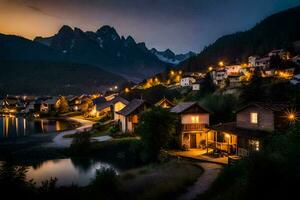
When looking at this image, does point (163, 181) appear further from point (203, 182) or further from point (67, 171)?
point (67, 171)

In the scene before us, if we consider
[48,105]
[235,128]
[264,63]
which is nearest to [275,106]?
[235,128]

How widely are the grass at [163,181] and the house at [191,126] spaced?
32.5ft

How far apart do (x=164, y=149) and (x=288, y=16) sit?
7014 inches

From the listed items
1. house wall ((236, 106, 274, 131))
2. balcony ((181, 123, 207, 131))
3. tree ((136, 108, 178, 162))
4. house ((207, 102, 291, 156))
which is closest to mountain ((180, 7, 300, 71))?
balcony ((181, 123, 207, 131))

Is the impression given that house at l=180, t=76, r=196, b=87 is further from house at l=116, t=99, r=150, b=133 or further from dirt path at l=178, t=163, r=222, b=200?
dirt path at l=178, t=163, r=222, b=200

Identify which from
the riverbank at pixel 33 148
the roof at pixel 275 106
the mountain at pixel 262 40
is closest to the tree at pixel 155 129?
the roof at pixel 275 106

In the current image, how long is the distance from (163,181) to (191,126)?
17854 millimetres

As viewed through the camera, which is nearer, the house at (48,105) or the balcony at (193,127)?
the balcony at (193,127)

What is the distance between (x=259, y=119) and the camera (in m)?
33.1

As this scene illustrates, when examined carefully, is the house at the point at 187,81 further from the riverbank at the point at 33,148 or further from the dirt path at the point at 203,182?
the dirt path at the point at 203,182

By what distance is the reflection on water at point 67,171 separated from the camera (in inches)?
1383

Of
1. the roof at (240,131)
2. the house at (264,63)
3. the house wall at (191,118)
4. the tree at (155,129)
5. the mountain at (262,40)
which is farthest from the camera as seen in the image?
the mountain at (262,40)

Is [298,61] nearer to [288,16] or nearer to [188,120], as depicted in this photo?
[188,120]

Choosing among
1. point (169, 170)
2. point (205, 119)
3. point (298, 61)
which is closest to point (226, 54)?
point (298, 61)
